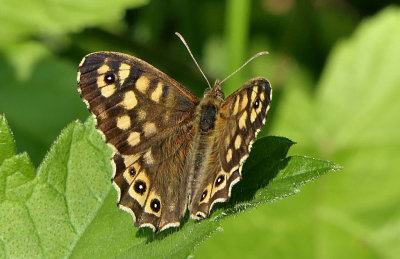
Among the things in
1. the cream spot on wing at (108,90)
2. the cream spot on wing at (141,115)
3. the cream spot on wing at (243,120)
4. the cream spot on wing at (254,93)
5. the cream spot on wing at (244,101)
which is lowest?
the cream spot on wing at (141,115)

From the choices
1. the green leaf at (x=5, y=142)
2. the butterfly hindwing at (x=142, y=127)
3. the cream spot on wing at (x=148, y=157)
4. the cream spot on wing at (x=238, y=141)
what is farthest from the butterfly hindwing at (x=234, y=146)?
the green leaf at (x=5, y=142)

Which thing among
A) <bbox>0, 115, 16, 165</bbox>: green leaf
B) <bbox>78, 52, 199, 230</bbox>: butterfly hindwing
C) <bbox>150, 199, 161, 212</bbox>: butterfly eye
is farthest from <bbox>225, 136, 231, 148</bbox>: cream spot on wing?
<bbox>0, 115, 16, 165</bbox>: green leaf

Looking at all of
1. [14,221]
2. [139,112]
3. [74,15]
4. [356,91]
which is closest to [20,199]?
[14,221]

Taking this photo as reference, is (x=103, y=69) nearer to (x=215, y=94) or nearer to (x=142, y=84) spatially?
(x=142, y=84)

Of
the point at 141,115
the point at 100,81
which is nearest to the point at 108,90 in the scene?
the point at 100,81

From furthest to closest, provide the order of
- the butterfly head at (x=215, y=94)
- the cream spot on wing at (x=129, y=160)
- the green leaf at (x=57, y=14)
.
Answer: the green leaf at (x=57, y=14), the butterfly head at (x=215, y=94), the cream spot on wing at (x=129, y=160)

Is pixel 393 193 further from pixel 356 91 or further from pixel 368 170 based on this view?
pixel 356 91

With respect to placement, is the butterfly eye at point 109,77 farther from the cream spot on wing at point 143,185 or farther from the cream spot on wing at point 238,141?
the cream spot on wing at point 238,141
